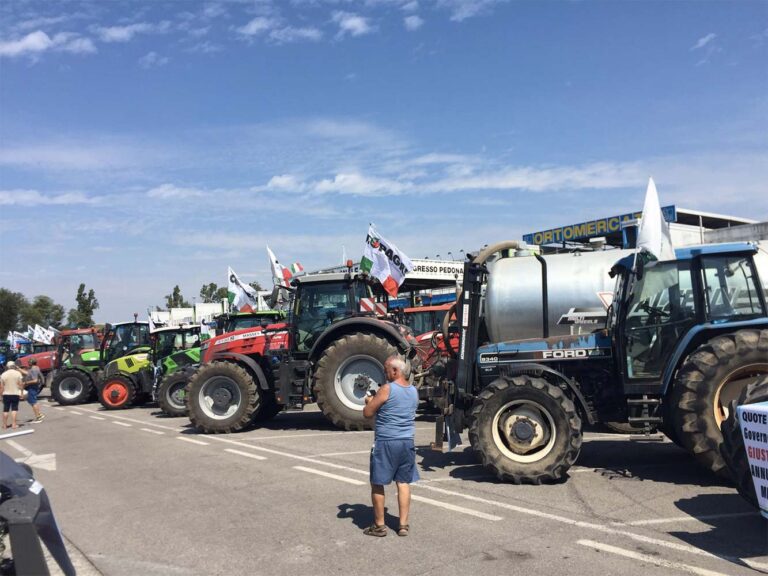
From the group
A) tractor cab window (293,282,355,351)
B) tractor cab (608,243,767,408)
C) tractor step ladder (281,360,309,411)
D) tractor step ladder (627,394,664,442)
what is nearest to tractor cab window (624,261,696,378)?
tractor cab (608,243,767,408)

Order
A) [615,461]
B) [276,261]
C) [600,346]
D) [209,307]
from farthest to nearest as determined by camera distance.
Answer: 1. [209,307]
2. [276,261]
3. [615,461]
4. [600,346]

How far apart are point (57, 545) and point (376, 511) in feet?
9.22

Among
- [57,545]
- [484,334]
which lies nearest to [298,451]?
[484,334]

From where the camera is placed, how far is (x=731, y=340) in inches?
246

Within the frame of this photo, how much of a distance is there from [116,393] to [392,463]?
14.3 meters

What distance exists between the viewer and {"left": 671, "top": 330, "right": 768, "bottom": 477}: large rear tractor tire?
6066mm

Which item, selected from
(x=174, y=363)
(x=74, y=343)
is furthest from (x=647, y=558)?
(x=74, y=343)

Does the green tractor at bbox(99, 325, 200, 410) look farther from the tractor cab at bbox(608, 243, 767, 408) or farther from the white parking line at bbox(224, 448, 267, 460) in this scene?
the tractor cab at bbox(608, 243, 767, 408)

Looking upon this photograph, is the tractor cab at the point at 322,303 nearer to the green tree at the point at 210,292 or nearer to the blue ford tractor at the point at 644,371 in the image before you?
the blue ford tractor at the point at 644,371

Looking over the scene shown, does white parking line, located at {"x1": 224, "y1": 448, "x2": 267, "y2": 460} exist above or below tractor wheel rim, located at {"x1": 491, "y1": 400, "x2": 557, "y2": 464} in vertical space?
below

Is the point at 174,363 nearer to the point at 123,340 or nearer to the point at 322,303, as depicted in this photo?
the point at 123,340

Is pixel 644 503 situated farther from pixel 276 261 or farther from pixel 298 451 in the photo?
pixel 276 261

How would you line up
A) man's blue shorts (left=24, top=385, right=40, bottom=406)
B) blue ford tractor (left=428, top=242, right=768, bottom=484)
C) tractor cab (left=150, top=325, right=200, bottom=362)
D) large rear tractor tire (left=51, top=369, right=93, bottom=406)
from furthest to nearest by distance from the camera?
large rear tractor tire (left=51, top=369, right=93, bottom=406) → tractor cab (left=150, top=325, right=200, bottom=362) → man's blue shorts (left=24, top=385, right=40, bottom=406) → blue ford tractor (left=428, top=242, right=768, bottom=484)

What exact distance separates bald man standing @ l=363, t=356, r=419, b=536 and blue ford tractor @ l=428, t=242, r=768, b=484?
173 cm
